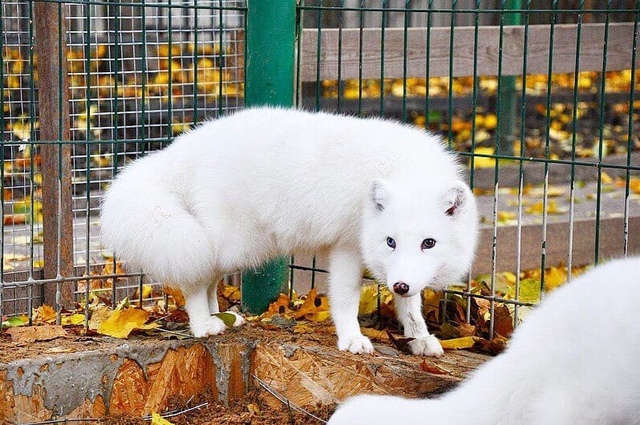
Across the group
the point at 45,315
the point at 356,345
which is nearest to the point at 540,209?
the point at 356,345

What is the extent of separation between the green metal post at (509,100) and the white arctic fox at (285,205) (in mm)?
4470

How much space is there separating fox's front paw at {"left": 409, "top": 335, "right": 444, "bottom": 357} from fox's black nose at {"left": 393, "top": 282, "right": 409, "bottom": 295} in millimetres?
646

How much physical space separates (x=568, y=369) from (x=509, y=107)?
749 centimetres

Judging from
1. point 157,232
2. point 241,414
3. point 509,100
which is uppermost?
point 509,100

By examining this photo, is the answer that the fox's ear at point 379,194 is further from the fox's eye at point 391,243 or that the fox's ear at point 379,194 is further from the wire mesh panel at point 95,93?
the wire mesh panel at point 95,93

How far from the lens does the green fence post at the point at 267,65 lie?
5438mm

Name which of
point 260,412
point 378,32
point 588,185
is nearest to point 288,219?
point 260,412

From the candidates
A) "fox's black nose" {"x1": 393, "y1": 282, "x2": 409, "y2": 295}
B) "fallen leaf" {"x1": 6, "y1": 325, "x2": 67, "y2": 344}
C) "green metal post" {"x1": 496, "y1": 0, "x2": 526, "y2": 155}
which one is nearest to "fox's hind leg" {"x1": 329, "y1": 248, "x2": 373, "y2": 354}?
"fox's black nose" {"x1": 393, "y1": 282, "x2": 409, "y2": 295}

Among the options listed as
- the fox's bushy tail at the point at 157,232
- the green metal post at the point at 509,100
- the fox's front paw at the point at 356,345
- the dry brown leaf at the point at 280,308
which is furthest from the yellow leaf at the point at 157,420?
the green metal post at the point at 509,100

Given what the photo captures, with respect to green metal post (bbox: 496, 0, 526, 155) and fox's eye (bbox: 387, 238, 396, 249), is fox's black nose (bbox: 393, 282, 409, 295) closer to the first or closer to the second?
fox's eye (bbox: 387, 238, 396, 249)

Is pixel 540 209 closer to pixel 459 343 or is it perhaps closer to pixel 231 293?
pixel 231 293

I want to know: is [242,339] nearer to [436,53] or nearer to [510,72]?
[436,53]

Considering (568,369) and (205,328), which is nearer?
(568,369)

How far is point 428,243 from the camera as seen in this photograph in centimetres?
441
